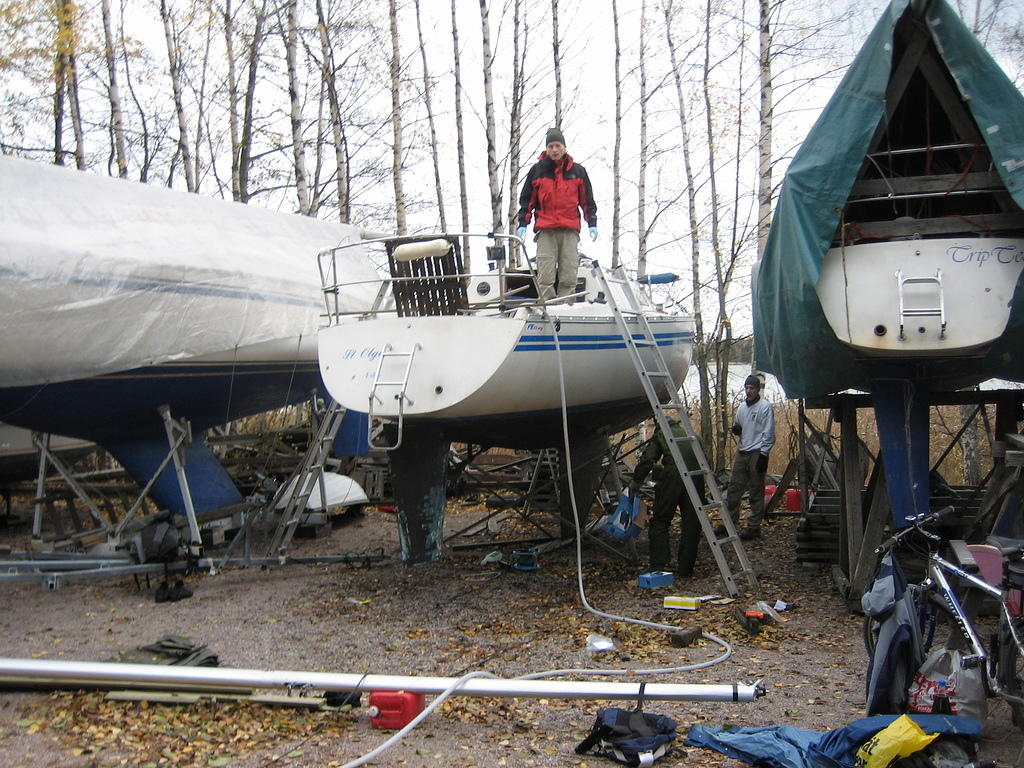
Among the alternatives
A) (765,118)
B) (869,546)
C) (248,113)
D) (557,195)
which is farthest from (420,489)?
(248,113)

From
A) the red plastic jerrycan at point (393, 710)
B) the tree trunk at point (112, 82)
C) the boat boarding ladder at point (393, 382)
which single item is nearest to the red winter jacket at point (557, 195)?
the boat boarding ladder at point (393, 382)

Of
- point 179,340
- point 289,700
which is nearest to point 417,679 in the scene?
point 289,700

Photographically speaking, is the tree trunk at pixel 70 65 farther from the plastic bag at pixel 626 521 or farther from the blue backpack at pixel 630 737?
the blue backpack at pixel 630 737

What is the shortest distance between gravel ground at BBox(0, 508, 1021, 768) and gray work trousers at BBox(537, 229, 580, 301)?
2543mm

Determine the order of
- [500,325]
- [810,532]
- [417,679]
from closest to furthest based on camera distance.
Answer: [417,679] → [500,325] → [810,532]

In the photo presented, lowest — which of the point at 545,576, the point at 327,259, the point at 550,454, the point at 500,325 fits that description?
the point at 545,576

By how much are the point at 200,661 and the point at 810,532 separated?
554cm

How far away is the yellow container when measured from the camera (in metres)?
7.06

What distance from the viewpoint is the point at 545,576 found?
8.44 m

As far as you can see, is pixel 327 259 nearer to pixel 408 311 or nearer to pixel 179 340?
pixel 179 340

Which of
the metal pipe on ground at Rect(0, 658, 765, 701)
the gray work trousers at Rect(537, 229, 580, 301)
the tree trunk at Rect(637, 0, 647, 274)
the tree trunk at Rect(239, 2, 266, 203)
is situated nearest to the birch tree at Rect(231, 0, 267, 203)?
the tree trunk at Rect(239, 2, 266, 203)

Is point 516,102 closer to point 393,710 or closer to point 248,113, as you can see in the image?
point 248,113

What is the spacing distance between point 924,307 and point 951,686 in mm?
2638

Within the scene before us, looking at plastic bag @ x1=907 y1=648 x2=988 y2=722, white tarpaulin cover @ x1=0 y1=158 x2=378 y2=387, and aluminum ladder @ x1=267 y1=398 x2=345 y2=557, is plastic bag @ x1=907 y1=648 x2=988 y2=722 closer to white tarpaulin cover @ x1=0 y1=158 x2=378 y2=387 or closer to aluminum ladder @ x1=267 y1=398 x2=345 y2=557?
aluminum ladder @ x1=267 y1=398 x2=345 y2=557
